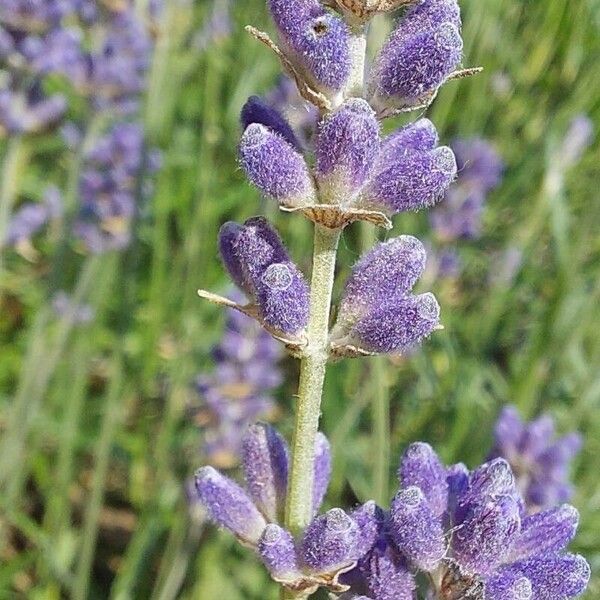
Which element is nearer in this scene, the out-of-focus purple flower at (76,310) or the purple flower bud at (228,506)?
the purple flower bud at (228,506)

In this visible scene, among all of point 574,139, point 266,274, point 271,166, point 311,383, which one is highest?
point 574,139

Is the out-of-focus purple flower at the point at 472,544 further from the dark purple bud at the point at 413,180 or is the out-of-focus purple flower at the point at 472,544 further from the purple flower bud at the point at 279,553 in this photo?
the dark purple bud at the point at 413,180

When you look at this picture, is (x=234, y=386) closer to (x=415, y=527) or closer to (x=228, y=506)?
(x=228, y=506)

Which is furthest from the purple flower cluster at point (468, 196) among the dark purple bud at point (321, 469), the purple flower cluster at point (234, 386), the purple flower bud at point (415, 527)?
the purple flower bud at point (415, 527)

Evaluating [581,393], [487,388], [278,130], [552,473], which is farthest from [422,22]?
[487,388]

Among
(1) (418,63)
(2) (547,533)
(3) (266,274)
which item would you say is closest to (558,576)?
(2) (547,533)

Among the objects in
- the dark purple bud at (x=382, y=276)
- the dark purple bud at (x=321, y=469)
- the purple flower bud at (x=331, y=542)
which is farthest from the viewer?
the dark purple bud at (x=321, y=469)

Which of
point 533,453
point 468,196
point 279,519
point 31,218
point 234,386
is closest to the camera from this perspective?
point 279,519

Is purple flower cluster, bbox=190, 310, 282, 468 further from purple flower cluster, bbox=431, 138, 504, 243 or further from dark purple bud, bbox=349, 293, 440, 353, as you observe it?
dark purple bud, bbox=349, 293, 440, 353
